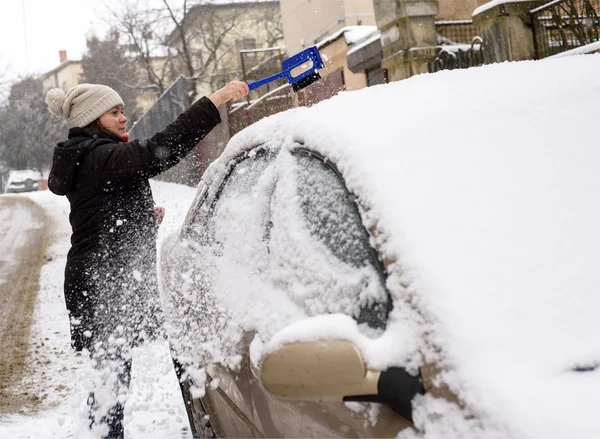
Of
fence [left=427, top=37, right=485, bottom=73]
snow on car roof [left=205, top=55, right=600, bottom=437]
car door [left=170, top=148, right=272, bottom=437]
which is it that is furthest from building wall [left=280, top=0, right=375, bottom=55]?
snow on car roof [left=205, top=55, right=600, bottom=437]

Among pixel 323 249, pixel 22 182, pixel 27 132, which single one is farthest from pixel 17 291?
pixel 27 132

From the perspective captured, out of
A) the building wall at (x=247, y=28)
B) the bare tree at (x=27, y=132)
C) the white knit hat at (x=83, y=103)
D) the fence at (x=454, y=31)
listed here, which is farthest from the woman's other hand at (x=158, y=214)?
the bare tree at (x=27, y=132)

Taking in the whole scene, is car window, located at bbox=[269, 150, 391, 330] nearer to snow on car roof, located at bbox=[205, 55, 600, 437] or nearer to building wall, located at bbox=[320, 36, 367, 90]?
snow on car roof, located at bbox=[205, 55, 600, 437]

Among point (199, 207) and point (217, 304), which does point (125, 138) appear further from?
point (217, 304)

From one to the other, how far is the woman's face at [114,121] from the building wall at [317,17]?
21.5 m

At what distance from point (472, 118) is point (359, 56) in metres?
12.5

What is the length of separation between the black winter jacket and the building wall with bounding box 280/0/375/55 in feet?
71.8

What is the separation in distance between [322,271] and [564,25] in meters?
7.75

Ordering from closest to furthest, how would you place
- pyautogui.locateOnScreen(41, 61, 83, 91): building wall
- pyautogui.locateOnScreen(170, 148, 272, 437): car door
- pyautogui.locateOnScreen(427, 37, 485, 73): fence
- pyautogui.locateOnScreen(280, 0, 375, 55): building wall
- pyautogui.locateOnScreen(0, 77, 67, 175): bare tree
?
pyautogui.locateOnScreen(170, 148, 272, 437): car door → pyautogui.locateOnScreen(427, 37, 485, 73): fence → pyautogui.locateOnScreen(280, 0, 375, 55): building wall → pyautogui.locateOnScreen(0, 77, 67, 175): bare tree → pyautogui.locateOnScreen(41, 61, 83, 91): building wall

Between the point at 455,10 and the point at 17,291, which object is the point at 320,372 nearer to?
the point at 17,291

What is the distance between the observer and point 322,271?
78.6 inches

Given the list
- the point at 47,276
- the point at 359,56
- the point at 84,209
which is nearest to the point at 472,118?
the point at 84,209

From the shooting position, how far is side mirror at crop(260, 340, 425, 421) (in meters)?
1.61

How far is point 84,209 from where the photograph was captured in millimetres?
3443
